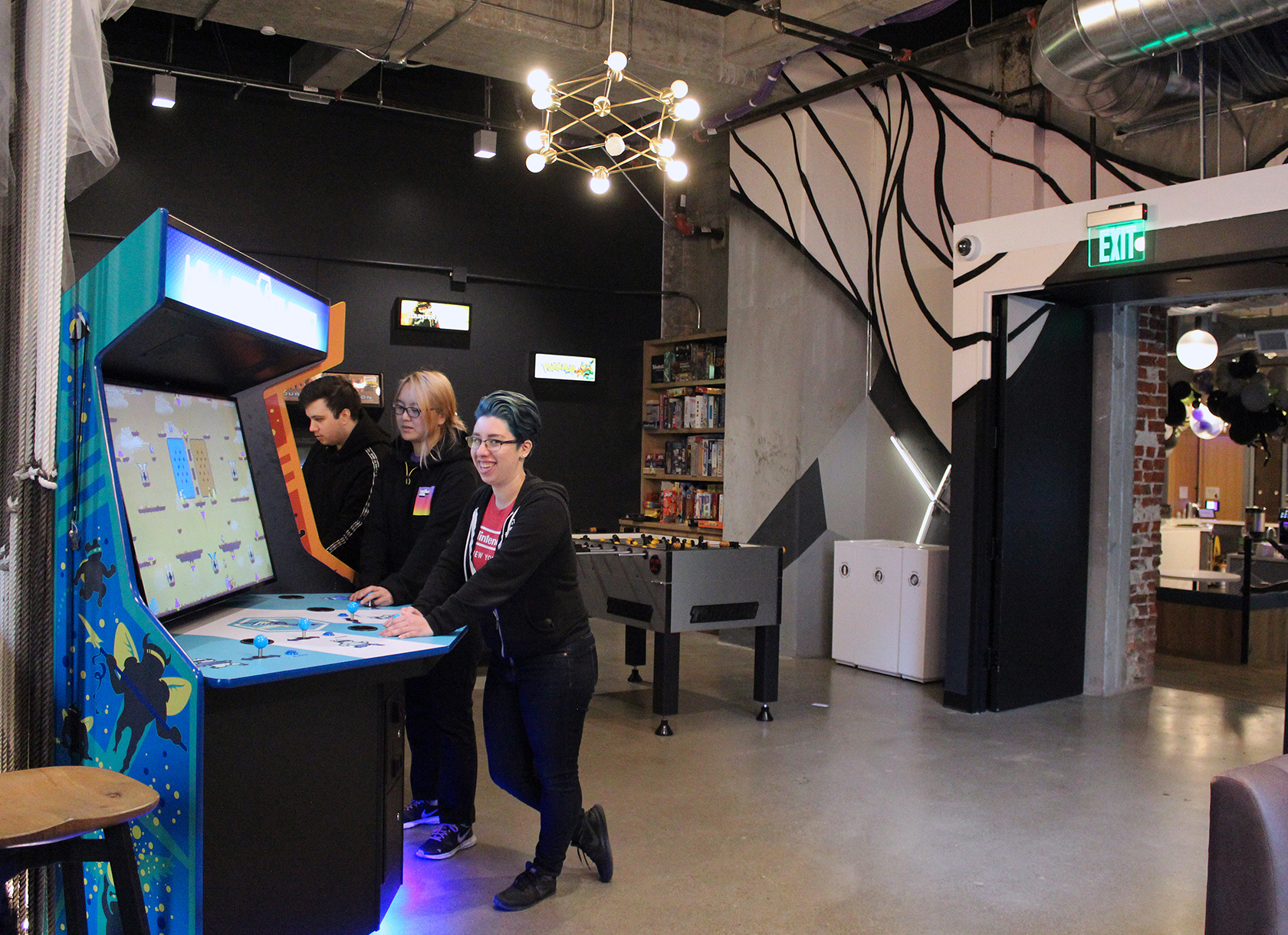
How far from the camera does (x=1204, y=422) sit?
30.4ft

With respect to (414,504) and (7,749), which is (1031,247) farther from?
(7,749)

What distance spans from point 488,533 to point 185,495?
33.9 inches

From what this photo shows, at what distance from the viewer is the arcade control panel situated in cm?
209

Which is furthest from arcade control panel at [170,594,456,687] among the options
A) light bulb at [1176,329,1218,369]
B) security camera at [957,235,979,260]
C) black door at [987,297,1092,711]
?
light bulb at [1176,329,1218,369]

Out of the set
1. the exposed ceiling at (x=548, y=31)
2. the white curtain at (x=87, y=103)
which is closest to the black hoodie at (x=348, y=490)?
the white curtain at (x=87, y=103)

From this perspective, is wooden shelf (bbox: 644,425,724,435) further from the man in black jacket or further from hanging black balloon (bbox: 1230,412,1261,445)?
the man in black jacket

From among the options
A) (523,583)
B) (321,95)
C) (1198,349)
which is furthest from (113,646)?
(1198,349)

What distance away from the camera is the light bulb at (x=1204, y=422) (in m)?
9.19

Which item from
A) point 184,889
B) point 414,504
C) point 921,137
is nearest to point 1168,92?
point 921,137

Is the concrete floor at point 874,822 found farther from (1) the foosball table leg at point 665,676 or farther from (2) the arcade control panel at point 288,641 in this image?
(2) the arcade control panel at point 288,641

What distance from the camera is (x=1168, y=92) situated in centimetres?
497

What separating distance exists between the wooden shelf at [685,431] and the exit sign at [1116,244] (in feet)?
12.0

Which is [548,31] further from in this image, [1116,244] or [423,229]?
[1116,244]

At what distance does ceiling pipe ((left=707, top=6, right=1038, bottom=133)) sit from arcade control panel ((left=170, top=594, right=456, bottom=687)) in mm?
4769
